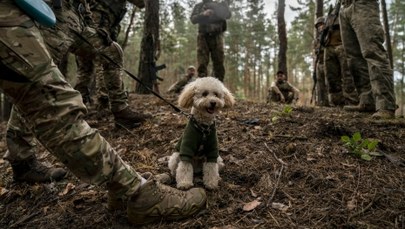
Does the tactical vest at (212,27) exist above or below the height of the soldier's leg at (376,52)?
above

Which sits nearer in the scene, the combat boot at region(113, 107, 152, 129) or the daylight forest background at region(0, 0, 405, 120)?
the combat boot at region(113, 107, 152, 129)

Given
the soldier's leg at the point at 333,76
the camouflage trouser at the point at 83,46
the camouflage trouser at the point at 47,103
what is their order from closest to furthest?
1. the camouflage trouser at the point at 47,103
2. the camouflage trouser at the point at 83,46
3. the soldier's leg at the point at 333,76

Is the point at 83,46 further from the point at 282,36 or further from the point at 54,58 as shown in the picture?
the point at 282,36

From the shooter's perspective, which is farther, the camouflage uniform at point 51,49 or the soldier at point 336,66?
the soldier at point 336,66

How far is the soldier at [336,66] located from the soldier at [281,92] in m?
4.14

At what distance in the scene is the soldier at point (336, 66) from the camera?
24.6ft

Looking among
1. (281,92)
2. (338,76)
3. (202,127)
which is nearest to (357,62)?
(338,76)

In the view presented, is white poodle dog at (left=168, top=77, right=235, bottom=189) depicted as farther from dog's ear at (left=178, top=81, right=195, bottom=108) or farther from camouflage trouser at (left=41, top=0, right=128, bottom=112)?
camouflage trouser at (left=41, top=0, right=128, bottom=112)

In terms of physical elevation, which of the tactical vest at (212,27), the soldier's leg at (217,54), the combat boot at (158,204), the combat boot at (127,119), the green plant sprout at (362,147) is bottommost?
the combat boot at (158,204)

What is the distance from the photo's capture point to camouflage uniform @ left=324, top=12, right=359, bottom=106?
753cm

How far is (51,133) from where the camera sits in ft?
6.51

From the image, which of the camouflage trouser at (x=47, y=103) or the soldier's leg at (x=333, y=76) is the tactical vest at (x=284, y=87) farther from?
the camouflage trouser at (x=47, y=103)

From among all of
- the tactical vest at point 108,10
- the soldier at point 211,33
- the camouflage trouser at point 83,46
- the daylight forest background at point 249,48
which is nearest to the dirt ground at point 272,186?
the camouflage trouser at point 83,46

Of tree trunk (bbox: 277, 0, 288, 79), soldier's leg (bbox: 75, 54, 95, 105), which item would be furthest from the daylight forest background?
soldier's leg (bbox: 75, 54, 95, 105)
